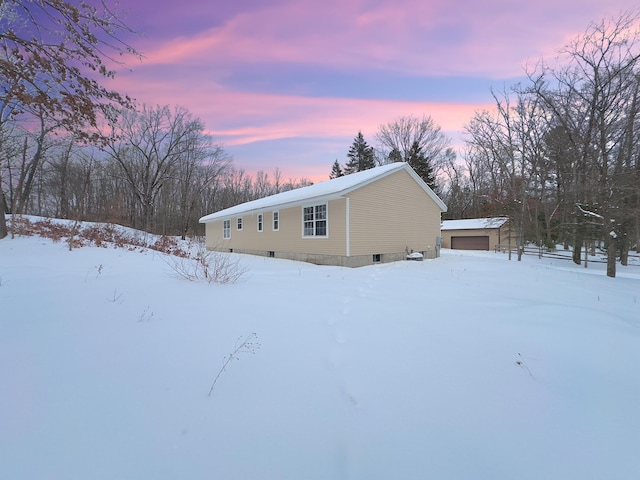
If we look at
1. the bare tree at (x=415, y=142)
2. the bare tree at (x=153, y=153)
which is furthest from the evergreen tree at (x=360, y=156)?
the bare tree at (x=153, y=153)

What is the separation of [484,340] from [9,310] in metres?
5.61

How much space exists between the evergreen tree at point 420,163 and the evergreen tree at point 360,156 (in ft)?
17.7

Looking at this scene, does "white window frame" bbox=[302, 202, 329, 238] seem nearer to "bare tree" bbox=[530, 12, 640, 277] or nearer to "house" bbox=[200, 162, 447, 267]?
"house" bbox=[200, 162, 447, 267]

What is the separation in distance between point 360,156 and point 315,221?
87.6 feet

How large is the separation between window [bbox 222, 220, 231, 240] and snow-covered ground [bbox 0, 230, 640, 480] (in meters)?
16.3

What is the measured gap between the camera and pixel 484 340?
11.3 ft

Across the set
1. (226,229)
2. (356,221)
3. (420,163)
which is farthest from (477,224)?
(226,229)

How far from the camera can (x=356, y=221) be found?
1155 cm

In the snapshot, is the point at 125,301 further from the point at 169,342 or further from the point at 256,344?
the point at 256,344

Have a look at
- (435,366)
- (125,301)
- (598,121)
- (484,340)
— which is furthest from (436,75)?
(125,301)

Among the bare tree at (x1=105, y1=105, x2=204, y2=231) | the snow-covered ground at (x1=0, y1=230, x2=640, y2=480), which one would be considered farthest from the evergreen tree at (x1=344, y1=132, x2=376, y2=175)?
the snow-covered ground at (x1=0, y1=230, x2=640, y2=480)

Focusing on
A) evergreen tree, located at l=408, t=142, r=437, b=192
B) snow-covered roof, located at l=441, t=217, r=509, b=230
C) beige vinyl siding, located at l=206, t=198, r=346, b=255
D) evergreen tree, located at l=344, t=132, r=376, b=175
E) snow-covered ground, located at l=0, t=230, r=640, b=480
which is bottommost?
snow-covered ground, located at l=0, t=230, r=640, b=480

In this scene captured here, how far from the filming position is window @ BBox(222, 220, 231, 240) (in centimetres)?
2065

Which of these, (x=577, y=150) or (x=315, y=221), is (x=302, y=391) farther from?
(x=577, y=150)
